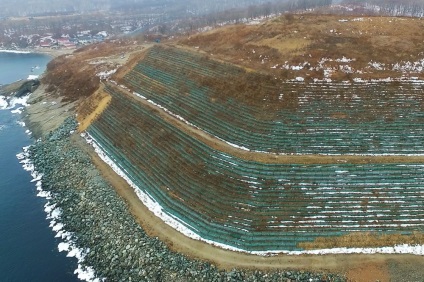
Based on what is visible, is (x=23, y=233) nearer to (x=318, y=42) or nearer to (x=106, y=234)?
(x=106, y=234)

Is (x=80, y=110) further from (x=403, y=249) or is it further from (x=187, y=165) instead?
(x=403, y=249)

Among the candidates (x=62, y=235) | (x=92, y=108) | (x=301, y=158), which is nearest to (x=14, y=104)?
(x=92, y=108)

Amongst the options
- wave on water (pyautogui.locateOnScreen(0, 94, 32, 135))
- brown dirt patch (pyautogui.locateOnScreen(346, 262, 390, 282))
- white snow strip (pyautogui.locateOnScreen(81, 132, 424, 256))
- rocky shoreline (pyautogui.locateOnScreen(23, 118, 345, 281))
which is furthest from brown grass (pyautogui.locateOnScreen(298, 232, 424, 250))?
wave on water (pyautogui.locateOnScreen(0, 94, 32, 135))

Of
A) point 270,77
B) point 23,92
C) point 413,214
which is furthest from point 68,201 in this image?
point 23,92

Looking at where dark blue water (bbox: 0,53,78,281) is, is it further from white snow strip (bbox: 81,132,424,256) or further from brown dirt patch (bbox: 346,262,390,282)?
brown dirt patch (bbox: 346,262,390,282)

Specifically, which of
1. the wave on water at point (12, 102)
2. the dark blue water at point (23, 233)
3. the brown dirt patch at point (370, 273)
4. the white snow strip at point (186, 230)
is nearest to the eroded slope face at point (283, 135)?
the white snow strip at point (186, 230)
